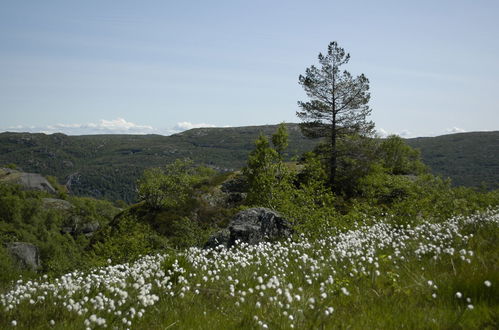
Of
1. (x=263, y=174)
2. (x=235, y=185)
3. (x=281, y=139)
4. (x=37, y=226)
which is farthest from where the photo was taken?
(x=37, y=226)

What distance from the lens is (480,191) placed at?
67.8 ft

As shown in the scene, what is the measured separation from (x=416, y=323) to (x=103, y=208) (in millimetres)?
180452

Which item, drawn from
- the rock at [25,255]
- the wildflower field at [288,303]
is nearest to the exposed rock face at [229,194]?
the wildflower field at [288,303]

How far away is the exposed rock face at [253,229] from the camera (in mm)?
12156

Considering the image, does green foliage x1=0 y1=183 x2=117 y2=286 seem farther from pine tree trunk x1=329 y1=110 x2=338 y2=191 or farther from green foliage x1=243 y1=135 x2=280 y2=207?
pine tree trunk x1=329 y1=110 x2=338 y2=191

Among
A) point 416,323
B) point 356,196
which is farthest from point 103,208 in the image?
point 416,323

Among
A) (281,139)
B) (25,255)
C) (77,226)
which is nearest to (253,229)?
(281,139)

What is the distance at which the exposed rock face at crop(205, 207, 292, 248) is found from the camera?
12.2 m

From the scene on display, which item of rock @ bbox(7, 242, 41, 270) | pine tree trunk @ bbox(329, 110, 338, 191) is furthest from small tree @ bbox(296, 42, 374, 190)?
rock @ bbox(7, 242, 41, 270)

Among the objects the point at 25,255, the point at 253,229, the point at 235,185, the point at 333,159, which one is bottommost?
the point at 25,255

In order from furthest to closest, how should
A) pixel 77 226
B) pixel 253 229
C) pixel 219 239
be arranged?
1. pixel 77 226
2. pixel 253 229
3. pixel 219 239

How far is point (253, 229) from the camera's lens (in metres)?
13.0

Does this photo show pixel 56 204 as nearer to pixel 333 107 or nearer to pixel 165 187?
pixel 165 187

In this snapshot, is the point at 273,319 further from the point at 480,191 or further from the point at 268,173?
the point at 268,173
